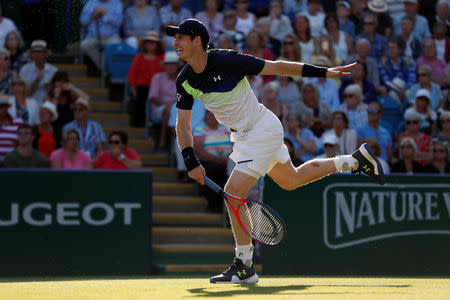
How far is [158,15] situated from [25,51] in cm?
234

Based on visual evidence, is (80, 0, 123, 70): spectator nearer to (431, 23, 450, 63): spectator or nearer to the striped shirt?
the striped shirt

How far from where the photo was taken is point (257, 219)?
7.84m

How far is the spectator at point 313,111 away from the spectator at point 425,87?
69.9 inches

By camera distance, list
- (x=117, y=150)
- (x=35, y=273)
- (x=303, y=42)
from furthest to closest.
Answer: (x=303, y=42), (x=117, y=150), (x=35, y=273)

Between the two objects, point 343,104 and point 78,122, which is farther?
point 343,104

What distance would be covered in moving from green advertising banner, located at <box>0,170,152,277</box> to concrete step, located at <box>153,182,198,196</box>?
5.74 feet

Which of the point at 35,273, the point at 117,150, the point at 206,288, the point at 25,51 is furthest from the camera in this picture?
the point at 25,51

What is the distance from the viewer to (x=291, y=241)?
36.4 feet

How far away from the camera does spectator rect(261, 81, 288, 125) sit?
42.0 feet

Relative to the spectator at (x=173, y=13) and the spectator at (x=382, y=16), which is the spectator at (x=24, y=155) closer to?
the spectator at (x=173, y=13)

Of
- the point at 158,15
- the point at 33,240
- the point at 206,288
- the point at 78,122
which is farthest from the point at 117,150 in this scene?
the point at 206,288

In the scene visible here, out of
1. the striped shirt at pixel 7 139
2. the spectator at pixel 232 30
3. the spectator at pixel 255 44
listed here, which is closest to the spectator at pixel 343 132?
the spectator at pixel 255 44

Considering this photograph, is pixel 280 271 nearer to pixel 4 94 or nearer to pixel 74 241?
pixel 74 241

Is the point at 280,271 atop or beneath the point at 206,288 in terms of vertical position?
beneath
